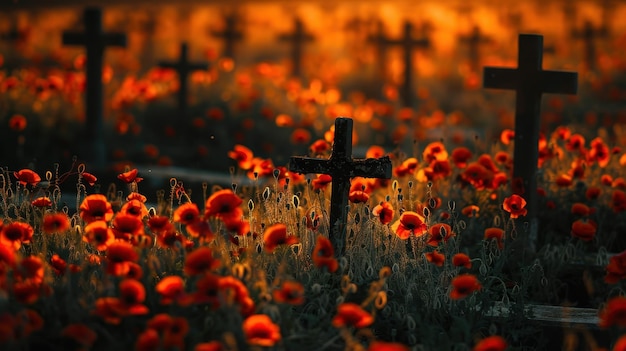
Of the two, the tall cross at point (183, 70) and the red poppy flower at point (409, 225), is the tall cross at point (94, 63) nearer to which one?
the tall cross at point (183, 70)

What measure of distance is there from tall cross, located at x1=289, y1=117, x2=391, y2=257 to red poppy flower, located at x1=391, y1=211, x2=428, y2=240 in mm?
375

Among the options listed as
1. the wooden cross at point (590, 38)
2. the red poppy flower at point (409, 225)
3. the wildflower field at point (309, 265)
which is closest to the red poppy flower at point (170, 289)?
the wildflower field at point (309, 265)

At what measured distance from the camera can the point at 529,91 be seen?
722 centimetres

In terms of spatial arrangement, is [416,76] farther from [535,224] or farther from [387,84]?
[535,224]

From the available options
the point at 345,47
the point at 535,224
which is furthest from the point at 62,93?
the point at 345,47

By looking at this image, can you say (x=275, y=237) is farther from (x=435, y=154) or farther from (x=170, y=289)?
(x=435, y=154)

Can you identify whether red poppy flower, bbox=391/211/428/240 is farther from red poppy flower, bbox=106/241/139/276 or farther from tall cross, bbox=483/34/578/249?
tall cross, bbox=483/34/578/249

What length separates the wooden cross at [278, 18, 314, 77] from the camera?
54.1ft

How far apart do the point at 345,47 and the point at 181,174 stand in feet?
67.1

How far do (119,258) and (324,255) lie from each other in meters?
0.83

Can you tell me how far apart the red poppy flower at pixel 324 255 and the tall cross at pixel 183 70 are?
26.2ft

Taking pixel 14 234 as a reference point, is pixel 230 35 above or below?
above

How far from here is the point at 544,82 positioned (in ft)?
23.6

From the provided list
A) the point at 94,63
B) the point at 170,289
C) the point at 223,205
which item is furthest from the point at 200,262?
the point at 94,63
